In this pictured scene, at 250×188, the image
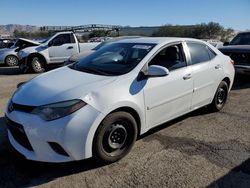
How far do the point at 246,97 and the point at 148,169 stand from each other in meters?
4.51

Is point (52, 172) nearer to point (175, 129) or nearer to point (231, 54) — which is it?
point (175, 129)

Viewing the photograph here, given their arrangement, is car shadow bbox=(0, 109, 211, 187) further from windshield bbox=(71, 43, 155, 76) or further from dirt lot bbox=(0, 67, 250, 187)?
windshield bbox=(71, 43, 155, 76)

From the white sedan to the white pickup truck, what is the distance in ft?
27.9

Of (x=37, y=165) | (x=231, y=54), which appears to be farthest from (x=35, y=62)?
(x=37, y=165)

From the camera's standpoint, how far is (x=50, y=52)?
13242mm

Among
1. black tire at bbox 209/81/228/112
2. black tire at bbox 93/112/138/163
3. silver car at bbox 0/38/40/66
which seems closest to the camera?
black tire at bbox 93/112/138/163

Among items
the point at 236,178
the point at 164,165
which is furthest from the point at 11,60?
the point at 236,178

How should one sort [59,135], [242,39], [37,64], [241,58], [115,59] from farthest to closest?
[37,64], [242,39], [241,58], [115,59], [59,135]

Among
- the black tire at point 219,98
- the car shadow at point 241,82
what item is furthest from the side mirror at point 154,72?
the car shadow at point 241,82

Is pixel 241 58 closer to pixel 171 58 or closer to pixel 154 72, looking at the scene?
pixel 171 58

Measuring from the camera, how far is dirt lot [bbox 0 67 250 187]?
351 centimetres

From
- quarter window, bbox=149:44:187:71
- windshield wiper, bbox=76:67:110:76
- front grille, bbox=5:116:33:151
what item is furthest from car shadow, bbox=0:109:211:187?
quarter window, bbox=149:44:187:71

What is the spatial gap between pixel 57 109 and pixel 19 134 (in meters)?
0.66

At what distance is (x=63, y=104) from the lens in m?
3.52
